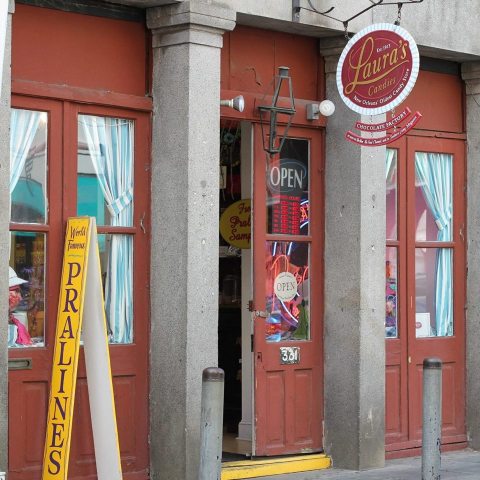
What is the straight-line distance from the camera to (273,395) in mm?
10492

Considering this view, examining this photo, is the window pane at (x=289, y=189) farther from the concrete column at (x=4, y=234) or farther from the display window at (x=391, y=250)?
the concrete column at (x=4, y=234)

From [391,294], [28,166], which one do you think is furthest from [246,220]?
[28,166]

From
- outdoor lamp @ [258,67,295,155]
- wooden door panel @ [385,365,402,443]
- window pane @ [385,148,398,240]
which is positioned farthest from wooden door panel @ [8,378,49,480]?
window pane @ [385,148,398,240]

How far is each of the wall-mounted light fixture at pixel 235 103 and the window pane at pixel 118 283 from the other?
4.47 feet

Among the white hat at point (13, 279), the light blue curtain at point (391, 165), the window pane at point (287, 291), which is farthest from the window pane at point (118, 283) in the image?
the light blue curtain at point (391, 165)

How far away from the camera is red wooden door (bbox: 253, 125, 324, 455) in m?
10.5

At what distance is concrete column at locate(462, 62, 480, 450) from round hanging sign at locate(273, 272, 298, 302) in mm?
2262

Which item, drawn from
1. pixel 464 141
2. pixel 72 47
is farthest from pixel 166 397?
pixel 464 141

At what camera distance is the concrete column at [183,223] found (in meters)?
9.36

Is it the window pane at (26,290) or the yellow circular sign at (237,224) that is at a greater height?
the yellow circular sign at (237,224)

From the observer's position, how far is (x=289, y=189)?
10.8m

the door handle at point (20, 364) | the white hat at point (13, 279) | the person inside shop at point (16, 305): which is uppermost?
the white hat at point (13, 279)

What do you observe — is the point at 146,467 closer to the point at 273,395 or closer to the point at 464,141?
the point at 273,395

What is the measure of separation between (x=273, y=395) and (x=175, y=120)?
8.46ft
